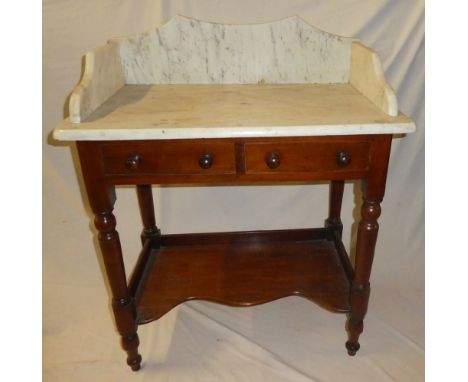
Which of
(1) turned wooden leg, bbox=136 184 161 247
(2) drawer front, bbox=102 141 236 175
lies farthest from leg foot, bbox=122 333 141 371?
(2) drawer front, bbox=102 141 236 175

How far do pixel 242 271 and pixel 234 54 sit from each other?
85cm

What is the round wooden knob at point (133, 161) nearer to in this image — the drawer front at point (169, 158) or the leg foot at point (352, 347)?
the drawer front at point (169, 158)

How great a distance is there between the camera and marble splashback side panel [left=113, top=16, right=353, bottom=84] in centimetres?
151

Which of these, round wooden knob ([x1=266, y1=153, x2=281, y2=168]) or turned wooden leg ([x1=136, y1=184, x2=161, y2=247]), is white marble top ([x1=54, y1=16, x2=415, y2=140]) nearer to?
round wooden knob ([x1=266, y1=153, x2=281, y2=168])

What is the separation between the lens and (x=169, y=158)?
115 centimetres

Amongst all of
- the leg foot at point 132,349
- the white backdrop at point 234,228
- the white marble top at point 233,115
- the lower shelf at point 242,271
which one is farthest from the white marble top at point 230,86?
the leg foot at point 132,349

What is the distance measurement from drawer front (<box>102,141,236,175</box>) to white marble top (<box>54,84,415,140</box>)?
5 centimetres

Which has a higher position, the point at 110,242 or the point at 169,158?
the point at 169,158

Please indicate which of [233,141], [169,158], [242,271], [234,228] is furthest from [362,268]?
[234,228]

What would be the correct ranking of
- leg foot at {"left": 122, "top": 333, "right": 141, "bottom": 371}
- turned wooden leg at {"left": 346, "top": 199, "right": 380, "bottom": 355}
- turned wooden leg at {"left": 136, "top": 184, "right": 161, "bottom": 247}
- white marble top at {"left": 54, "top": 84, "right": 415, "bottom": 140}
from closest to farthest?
1. white marble top at {"left": 54, "top": 84, "right": 415, "bottom": 140}
2. turned wooden leg at {"left": 346, "top": 199, "right": 380, "bottom": 355}
3. leg foot at {"left": 122, "top": 333, "right": 141, "bottom": 371}
4. turned wooden leg at {"left": 136, "top": 184, "right": 161, "bottom": 247}

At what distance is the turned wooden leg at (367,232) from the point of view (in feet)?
3.74

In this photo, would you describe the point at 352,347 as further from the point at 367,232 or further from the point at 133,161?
the point at 133,161

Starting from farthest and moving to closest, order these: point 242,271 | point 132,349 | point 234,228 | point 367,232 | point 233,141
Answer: point 234,228, point 242,271, point 132,349, point 367,232, point 233,141

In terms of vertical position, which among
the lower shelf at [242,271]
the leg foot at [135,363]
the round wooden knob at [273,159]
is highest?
the round wooden knob at [273,159]
